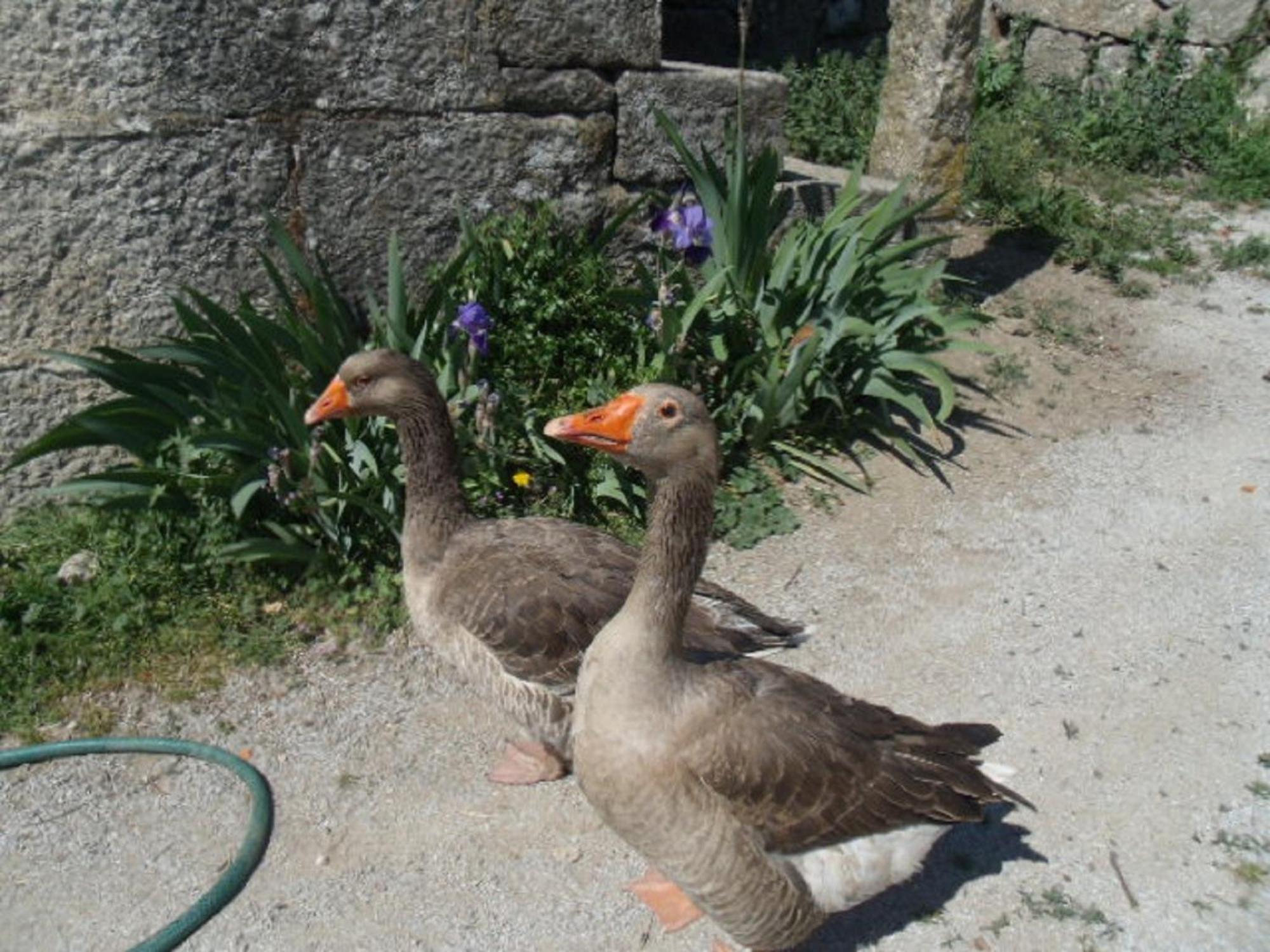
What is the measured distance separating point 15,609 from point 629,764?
9.64 ft

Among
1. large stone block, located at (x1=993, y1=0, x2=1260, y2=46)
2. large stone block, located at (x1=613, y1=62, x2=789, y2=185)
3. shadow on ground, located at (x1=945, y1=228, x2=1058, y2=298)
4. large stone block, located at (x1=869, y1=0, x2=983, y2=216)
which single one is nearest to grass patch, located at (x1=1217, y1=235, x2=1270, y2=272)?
shadow on ground, located at (x1=945, y1=228, x2=1058, y2=298)

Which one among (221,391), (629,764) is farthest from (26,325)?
(629,764)

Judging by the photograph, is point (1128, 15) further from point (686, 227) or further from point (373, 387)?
point (373, 387)

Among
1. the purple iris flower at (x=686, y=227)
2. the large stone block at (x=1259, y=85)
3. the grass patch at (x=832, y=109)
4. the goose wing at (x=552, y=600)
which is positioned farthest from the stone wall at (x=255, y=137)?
the large stone block at (x=1259, y=85)

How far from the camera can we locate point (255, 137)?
5.01m

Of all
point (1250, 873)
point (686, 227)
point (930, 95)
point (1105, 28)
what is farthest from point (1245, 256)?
point (1250, 873)

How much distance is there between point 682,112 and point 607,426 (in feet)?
12.1

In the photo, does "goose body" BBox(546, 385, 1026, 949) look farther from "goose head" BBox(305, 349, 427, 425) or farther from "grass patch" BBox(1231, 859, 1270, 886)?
"goose head" BBox(305, 349, 427, 425)

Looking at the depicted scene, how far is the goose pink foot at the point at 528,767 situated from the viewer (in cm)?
386

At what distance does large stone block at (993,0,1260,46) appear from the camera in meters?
10.8

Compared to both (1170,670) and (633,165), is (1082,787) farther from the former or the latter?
(633,165)

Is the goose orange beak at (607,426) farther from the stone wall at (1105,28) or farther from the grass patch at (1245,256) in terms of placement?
the stone wall at (1105,28)

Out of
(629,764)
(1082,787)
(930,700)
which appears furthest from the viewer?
(930,700)

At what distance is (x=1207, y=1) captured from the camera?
Result: 1087 cm
